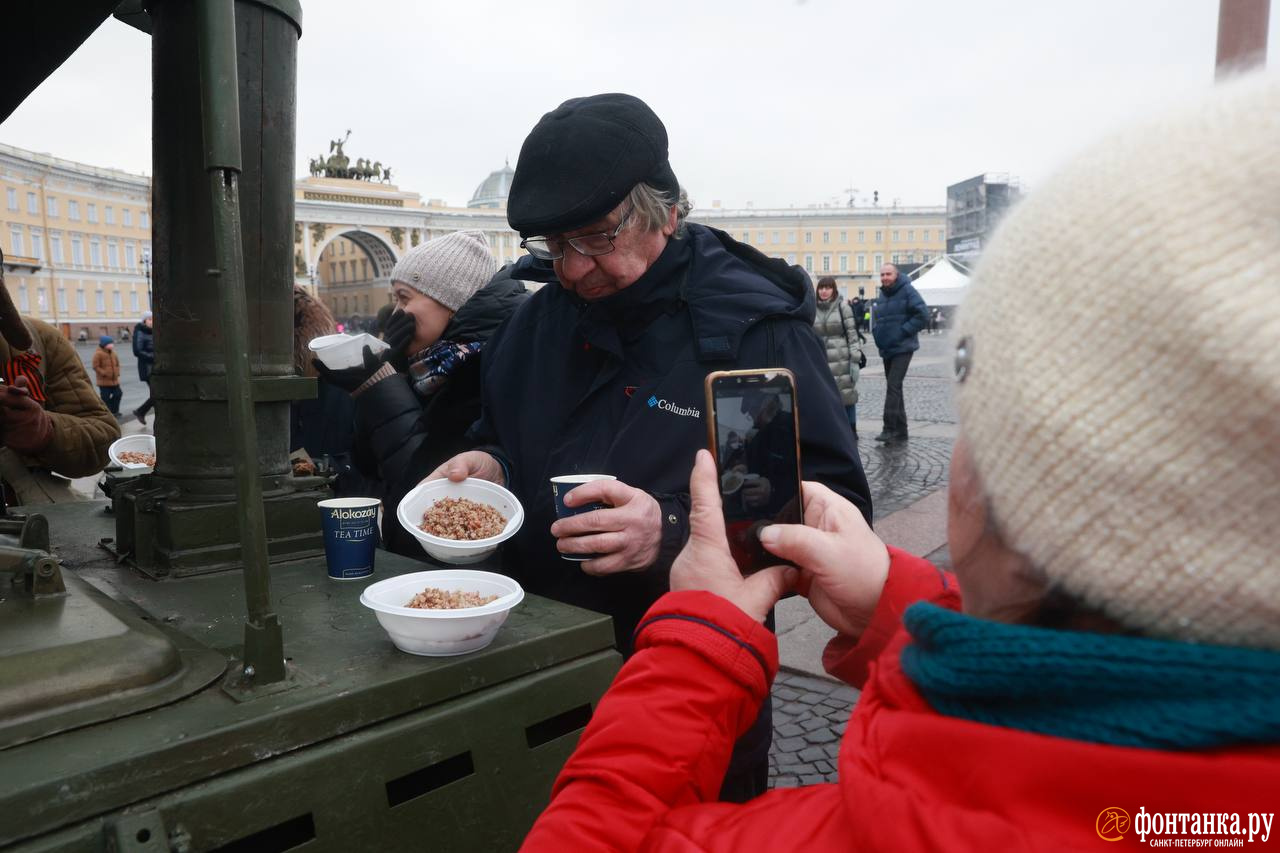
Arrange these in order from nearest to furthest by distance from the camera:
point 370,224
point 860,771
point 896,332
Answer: point 860,771, point 896,332, point 370,224

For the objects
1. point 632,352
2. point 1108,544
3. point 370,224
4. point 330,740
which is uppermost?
A: point 370,224

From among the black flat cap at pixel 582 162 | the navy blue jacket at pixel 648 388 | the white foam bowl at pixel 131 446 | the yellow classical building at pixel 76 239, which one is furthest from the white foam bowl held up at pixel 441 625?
the yellow classical building at pixel 76 239

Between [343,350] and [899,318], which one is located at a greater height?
[899,318]

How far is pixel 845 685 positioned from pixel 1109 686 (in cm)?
277

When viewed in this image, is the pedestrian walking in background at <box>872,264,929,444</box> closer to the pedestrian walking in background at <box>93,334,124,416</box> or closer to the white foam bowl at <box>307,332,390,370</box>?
the white foam bowl at <box>307,332,390,370</box>

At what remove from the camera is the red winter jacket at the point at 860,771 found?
1.93 feet

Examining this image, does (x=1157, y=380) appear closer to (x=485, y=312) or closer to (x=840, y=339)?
(x=485, y=312)

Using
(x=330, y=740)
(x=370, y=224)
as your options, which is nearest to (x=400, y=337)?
(x=330, y=740)

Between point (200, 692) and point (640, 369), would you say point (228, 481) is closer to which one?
point (200, 692)

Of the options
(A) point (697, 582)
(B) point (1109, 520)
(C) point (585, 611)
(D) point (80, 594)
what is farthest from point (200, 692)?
(B) point (1109, 520)

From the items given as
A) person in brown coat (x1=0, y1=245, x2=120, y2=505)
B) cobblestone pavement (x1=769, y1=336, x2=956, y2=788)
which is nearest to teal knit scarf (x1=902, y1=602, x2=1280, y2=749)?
cobblestone pavement (x1=769, y1=336, x2=956, y2=788)

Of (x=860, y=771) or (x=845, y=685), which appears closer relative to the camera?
(x=860, y=771)

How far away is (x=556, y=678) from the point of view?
156cm

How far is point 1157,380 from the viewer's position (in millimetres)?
587
